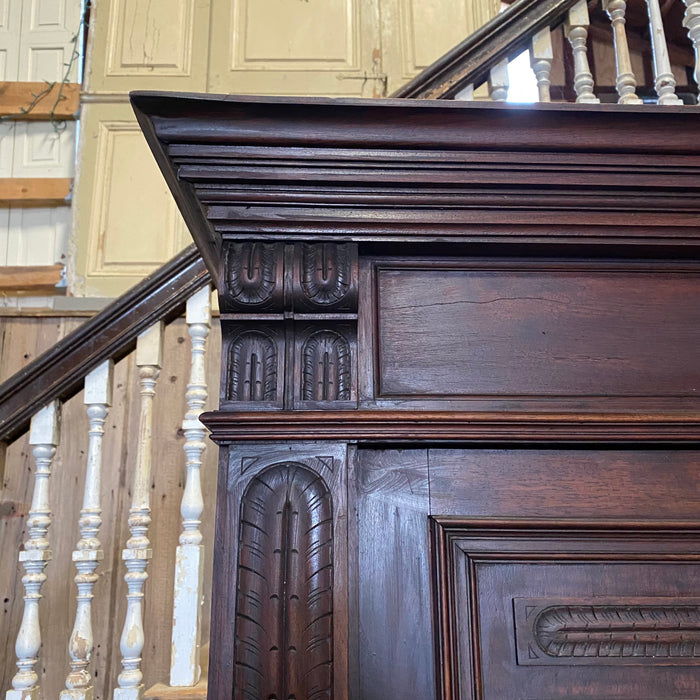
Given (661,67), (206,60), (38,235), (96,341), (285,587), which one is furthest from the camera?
(206,60)

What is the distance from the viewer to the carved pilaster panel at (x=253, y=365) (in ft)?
2.26

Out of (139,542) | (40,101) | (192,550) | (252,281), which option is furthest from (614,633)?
(40,101)

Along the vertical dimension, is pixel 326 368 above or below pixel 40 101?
below

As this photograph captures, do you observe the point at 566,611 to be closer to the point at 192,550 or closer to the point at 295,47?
the point at 192,550

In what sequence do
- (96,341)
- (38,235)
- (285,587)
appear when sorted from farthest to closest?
1. (38,235)
2. (96,341)
3. (285,587)

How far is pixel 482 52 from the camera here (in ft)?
4.09

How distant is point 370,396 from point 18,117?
103 inches

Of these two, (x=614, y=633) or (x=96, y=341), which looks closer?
(x=614, y=633)

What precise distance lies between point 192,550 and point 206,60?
86.9 inches

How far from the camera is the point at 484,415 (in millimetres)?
677

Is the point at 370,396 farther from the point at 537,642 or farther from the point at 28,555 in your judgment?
the point at 28,555

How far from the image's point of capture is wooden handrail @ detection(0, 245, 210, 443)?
1.33 metres

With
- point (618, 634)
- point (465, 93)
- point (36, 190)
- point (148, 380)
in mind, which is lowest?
point (618, 634)

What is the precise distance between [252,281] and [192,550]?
2.41 feet
